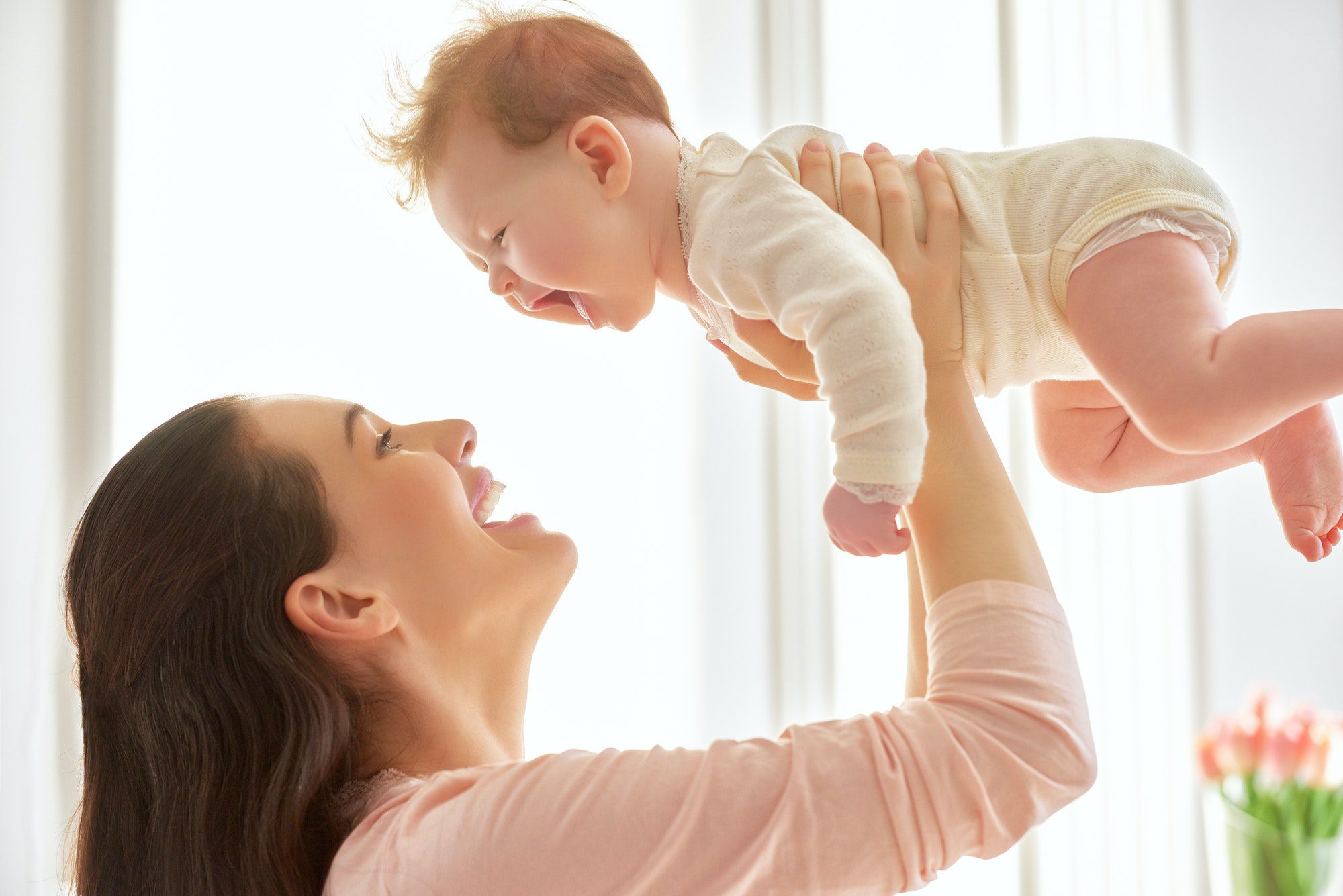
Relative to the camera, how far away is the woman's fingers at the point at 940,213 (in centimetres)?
92

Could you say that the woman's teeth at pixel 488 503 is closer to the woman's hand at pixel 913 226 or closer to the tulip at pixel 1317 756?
the woman's hand at pixel 913 226

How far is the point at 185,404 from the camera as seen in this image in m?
1.91

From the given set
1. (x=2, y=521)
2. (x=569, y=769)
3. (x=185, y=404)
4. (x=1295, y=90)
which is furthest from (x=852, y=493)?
(x=1295, y=90)

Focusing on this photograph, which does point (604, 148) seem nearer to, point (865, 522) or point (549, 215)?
point (549, 215)

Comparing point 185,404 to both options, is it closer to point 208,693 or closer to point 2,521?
point 2,521

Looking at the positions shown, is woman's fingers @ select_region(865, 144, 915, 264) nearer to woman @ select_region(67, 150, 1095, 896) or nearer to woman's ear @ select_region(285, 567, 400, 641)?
woman @ select_region(67, 150, 1095, 896)

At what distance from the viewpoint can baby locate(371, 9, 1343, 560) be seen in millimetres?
767

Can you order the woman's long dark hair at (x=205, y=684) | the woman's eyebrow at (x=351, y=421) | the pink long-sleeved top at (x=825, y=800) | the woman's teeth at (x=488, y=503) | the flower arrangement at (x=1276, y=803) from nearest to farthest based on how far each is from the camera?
the pink long-sleeved top at (x=825, y=800) < the woman's long dark hair at (x=205, y=684) < the woman's eyebrow at (x=351, y=421) < the woman's teeth at (x=488, y=503) < the flower arrangement at (x=1276, y=803)

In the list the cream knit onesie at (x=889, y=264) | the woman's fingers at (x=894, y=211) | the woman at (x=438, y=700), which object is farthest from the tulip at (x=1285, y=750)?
the woman's fingers at (x=894, y=211)

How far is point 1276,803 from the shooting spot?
1.73 metres

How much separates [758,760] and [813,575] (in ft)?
4.45

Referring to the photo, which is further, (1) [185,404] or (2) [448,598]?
(1) [185,404]

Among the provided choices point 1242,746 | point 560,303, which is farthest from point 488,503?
point 1242,746

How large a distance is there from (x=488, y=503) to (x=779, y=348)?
39 cm
